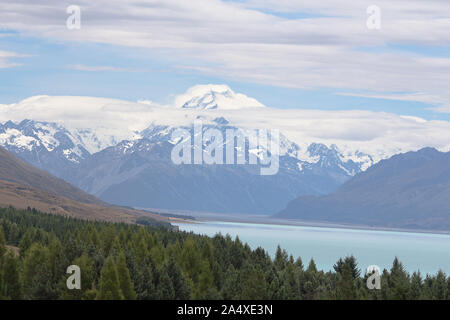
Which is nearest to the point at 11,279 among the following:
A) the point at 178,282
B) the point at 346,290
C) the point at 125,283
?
the point at 125,283

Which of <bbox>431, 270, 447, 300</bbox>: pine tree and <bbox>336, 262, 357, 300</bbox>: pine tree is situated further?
<bbox>431, 270, 447, 300</bbox>: pine tree

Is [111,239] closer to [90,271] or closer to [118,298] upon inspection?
[90,271]

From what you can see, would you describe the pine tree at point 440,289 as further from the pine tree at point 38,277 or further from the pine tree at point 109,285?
the pine tree at point 38,277

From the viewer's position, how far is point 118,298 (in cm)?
10906

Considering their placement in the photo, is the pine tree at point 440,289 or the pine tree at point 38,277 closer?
the pine tree at point 38,277

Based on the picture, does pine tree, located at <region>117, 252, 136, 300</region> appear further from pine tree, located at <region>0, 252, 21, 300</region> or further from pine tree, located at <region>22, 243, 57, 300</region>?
pine tree, located at <region>0, 252, 21, 300</region>

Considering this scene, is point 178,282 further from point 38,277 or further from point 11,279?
point 11,279

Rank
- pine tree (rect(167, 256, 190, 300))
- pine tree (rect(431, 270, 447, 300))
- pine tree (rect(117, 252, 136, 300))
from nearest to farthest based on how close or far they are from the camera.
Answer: pine tree (rect(117, 252, 136, 300)), pine tree (rect(167, 256, 190, 300)), pine tree (rect(431, 270, 447, 300))

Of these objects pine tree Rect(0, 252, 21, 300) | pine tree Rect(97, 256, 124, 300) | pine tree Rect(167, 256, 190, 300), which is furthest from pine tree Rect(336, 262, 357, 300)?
pine tree Rect(0, 252, 21, 300)

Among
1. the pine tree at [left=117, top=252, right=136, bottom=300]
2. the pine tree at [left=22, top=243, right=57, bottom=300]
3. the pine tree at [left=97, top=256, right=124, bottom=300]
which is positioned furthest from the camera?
the pine tree at [left=22, top=243, right=57, bottom=300]

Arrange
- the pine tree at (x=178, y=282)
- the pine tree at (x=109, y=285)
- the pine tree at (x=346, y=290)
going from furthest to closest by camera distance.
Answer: the pine tree at (x=178, y=282) → the pine tree at (x=346, y=290) → the pine tree at (x=109, y=285)

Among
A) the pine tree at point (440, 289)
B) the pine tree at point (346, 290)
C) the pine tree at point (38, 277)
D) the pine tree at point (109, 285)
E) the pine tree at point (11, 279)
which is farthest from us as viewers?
the pine tree at point (440, 289)

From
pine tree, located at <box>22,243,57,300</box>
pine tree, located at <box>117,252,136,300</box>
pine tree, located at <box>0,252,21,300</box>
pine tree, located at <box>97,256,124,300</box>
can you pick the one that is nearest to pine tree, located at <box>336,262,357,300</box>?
pine tree, located at <box>117,252,136,300</box>

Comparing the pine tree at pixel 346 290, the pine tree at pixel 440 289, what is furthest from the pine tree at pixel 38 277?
the pine tree at pixel 440 289
